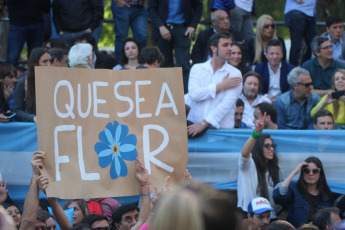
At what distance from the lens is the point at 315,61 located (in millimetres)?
9266

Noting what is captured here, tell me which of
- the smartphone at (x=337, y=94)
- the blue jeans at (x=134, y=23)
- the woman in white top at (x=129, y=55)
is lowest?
the smartphone at (x=337, y=94)

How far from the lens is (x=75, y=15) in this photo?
9344 millimetres

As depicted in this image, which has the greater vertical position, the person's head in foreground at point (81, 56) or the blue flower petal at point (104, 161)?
the person's head in foreground at point (81, 56)

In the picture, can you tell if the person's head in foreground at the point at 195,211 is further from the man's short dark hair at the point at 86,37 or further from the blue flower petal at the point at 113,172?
the man's short dark hair at the point at 86,37

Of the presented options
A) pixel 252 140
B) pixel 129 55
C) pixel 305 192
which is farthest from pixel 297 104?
pixel 129 55

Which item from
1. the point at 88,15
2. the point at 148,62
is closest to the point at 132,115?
the point at 148,62

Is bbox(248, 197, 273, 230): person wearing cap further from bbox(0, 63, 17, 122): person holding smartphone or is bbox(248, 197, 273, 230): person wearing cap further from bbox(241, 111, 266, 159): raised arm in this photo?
bbox(0, 63, 17, 122): person holding smartphone

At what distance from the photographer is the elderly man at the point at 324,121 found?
707cm

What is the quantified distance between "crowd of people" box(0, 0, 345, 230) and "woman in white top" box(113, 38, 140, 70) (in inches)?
0.5

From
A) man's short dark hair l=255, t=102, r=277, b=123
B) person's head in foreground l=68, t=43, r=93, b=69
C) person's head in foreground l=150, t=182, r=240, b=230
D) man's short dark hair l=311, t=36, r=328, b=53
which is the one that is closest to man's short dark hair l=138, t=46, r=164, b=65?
person's head in foreground l=68, t=43, r=93, b=69

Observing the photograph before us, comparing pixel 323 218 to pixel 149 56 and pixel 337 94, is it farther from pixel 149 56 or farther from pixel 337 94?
pixel 149 56

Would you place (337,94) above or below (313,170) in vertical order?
above

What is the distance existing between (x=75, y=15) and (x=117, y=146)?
500 cm

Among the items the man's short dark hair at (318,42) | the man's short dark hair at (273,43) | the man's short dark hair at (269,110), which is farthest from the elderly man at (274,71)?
the man's short dark hair at (269,110)
